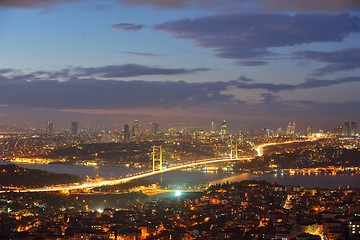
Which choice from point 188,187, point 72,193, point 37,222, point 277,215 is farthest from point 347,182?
point 37,222

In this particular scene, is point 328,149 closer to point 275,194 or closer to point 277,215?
point 275,194

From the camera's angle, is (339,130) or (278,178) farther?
(339,130)

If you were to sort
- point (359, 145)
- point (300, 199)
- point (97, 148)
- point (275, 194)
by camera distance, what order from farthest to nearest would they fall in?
point (97, 148), point (359, 145), point (275, 194), point (300, 199)

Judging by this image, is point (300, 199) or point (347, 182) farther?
point (347, 182)

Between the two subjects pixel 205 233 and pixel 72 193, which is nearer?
pixel 205 233

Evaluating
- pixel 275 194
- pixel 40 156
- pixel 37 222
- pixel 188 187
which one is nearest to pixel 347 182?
pixel 188 187

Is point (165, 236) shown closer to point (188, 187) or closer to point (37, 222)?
point (37, 222)

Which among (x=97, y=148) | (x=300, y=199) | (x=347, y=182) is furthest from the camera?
(x=97, y=148)

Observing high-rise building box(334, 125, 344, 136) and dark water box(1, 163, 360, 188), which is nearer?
dark water box(1, 163, 360, 188)

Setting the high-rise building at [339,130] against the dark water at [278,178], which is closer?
the dark water at [278,178]
